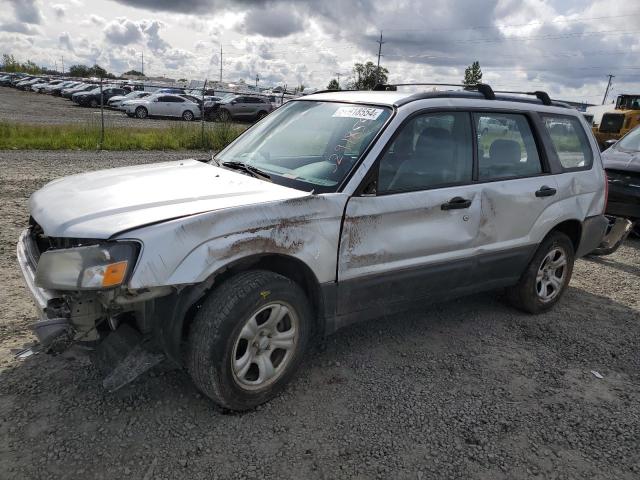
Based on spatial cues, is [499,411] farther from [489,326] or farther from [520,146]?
[520,146]

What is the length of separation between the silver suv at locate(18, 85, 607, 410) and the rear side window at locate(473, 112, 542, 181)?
0.05 feet

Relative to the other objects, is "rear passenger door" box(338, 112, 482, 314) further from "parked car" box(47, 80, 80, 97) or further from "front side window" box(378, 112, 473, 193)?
"parked car" box(47, 80, 80, 97)

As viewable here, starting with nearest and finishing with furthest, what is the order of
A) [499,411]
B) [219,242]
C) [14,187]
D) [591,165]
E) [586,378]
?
[219,242], [499,411], [586,378], [591,165], [14,187]

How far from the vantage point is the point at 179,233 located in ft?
8.34

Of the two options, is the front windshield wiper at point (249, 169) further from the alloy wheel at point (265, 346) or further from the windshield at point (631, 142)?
the windshield at point (631, 142)

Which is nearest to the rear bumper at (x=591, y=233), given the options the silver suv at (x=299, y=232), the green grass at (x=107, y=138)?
the silver suv at (x=299, y=232)

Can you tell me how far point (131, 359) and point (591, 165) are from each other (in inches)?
166

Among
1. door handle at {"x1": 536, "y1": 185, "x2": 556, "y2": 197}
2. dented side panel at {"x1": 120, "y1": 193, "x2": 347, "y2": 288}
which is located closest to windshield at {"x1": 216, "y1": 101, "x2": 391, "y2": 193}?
dented side panel at {"x1": 120, "y1": 193, "x2": 347, "y2": 288}

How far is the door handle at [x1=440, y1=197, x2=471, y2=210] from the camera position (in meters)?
3.56

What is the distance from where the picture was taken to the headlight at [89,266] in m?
2.42

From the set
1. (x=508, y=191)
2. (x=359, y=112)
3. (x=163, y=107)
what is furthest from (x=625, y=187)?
(x=163, y=107)

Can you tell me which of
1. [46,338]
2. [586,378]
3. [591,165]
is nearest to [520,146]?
[591,165]

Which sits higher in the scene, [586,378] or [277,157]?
[277,157]

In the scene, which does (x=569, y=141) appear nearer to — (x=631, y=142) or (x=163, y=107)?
(x=631, y=142)
